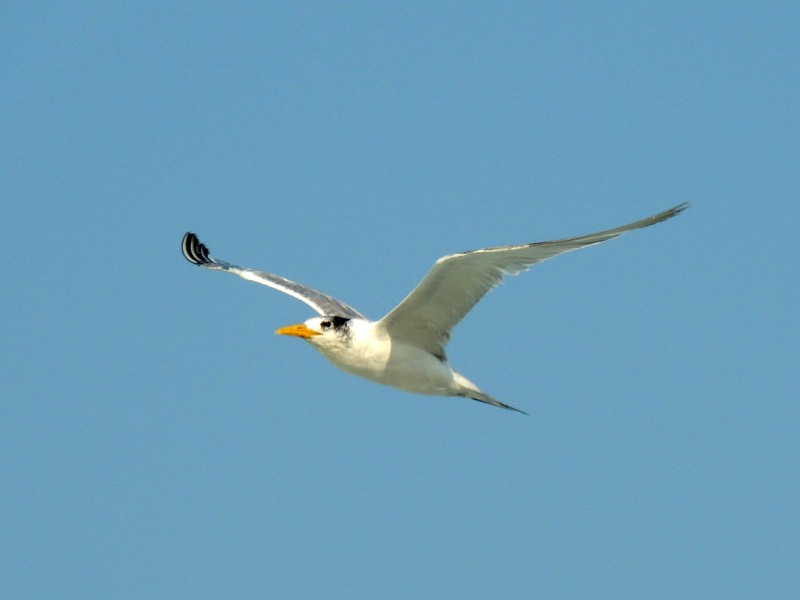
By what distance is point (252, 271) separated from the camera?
17.8 meters

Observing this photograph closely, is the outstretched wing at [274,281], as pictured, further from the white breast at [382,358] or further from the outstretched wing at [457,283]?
the outstretched wing at [457,283]

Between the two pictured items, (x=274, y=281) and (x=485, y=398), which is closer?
(x=485, y=398)

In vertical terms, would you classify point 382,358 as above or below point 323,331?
below

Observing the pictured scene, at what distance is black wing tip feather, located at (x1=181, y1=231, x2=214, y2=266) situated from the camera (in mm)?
18812

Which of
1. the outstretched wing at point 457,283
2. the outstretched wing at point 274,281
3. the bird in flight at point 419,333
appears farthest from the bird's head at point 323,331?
the outstretched wing at point 274,281

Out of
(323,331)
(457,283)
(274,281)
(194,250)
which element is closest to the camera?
(457,283)

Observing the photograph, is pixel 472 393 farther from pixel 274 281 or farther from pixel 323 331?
pixel 274 281

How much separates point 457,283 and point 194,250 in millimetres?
7496

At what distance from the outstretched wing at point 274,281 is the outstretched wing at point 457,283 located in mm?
1675

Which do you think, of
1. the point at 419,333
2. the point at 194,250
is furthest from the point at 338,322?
the point at 194,250

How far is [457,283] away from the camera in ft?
41.9

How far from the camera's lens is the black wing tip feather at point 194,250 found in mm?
18812

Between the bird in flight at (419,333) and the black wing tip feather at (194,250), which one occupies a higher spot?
the black wing tip feather at (194,250)

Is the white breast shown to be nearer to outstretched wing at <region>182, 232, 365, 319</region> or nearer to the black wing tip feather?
outstretched wing at <region>182, 232, 365, 319</region>
